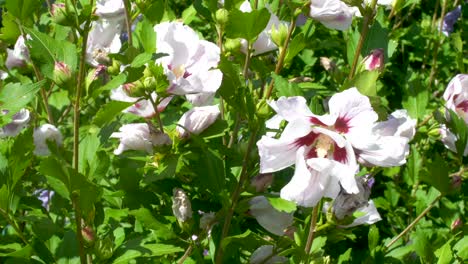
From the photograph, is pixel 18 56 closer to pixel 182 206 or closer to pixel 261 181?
pixel 182 206

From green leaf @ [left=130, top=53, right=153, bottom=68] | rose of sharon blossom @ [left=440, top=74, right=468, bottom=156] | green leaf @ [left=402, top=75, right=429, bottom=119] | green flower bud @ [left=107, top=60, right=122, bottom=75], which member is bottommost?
green leaf @ [left=402, top=75, right=429, bottom=119]

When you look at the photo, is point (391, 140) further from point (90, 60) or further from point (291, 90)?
point (90, 60)

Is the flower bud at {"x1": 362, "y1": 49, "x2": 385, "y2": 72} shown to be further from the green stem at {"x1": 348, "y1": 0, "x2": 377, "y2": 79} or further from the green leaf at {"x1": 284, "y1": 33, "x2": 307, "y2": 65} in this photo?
the green leaf at {"x1": 284, "y1": 33, "x2": 307, "y2": 65}

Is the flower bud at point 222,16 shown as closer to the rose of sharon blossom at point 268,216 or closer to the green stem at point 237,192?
the green stem at point 237,192

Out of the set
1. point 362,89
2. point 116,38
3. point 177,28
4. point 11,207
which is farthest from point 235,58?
point 11,207

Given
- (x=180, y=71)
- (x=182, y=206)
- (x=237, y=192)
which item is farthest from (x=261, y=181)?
(x=180, y=71)

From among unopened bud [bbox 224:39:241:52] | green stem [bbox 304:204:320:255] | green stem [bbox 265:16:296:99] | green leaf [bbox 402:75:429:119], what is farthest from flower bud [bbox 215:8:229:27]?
green leaf [bbox 402:75:429:119]
